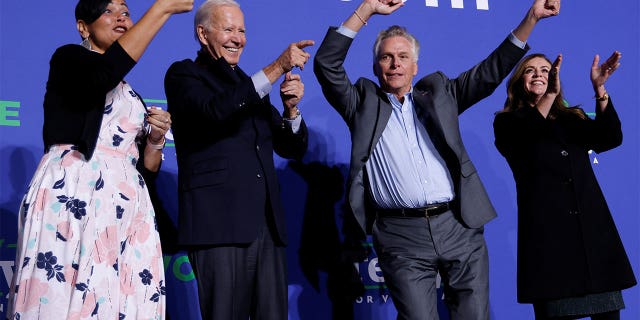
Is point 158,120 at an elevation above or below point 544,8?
below

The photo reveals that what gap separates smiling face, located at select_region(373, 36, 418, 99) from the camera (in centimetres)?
283

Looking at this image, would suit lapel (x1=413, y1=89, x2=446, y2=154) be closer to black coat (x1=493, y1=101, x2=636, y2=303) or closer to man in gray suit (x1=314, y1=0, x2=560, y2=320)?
man in gray suit (x1=314, y1=0, x2=560, y2=320)

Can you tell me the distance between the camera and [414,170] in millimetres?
2756

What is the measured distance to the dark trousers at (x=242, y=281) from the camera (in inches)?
96.8

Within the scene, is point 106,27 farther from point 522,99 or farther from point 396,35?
point 522,99

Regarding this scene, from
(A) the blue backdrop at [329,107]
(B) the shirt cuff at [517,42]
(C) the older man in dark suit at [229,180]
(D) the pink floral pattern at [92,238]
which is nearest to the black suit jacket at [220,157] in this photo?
(C) the older man in dark suit at [229,180]

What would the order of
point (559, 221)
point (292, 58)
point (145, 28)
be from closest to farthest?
point (145, 28) → point (292, 58) → point (559, 221)

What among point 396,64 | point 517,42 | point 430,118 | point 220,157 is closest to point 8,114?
point 220,157

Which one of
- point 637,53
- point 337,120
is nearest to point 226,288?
point 337,120

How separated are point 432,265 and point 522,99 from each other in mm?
963

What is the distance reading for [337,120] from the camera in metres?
3.73

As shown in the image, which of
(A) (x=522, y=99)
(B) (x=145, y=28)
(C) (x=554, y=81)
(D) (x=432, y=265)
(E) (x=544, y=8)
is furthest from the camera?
(A) (x=522, y=99)

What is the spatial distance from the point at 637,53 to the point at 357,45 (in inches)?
71.7

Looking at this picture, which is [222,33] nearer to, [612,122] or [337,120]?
[337,120]
